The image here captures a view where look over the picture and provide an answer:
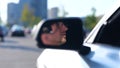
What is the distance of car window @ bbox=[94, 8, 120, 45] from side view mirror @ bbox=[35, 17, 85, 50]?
0.12 metres

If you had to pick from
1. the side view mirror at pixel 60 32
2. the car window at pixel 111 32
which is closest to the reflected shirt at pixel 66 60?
the side view mirror at pixel 60 32

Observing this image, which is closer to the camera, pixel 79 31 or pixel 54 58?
pixel 79 31

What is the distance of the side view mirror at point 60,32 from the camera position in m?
1.90

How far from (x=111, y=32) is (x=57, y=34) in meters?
0.24

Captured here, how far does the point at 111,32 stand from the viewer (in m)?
1.97

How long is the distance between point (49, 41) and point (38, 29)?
0.07 meters

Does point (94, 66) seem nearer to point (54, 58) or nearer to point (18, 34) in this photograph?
point (54, 58)

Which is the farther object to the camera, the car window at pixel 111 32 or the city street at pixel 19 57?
the city street at pixel 19 57

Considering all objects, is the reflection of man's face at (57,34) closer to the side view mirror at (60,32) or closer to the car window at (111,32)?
the side view mirror at (60,32)

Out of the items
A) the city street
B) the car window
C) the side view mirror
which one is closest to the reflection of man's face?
the side view mirror

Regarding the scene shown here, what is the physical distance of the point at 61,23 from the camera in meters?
1.93

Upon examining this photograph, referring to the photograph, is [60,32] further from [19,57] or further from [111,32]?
[19,57]

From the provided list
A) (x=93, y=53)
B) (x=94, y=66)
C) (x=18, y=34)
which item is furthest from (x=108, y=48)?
(x=18, y=34)

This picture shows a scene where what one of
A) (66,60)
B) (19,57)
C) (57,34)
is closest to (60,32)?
(57,34)
